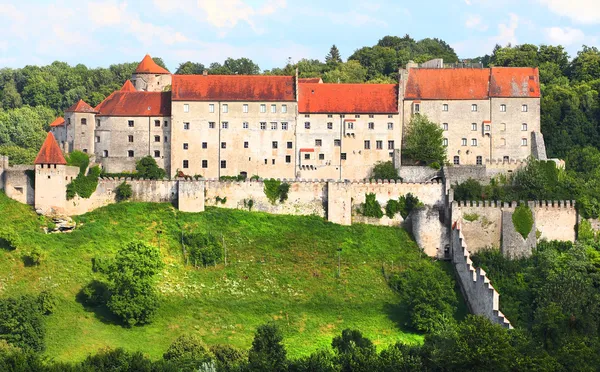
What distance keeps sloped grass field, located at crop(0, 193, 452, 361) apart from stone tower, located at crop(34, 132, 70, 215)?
1.19 m

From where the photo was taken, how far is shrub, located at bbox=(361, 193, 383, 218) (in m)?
85.3

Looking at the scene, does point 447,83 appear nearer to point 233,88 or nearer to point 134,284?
point 233,88

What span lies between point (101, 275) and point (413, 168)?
25.6 m

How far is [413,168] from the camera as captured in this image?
90.4 m

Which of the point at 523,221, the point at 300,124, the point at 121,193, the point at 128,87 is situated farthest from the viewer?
the point at 128,87

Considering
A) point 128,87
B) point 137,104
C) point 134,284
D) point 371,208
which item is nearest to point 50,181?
point 134,284

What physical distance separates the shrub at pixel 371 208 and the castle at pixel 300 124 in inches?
259

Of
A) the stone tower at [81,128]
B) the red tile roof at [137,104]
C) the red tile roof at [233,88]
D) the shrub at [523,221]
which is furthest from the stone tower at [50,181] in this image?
the shrub at [523,221]

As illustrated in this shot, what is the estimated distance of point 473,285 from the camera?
77.7m

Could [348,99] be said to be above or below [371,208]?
above

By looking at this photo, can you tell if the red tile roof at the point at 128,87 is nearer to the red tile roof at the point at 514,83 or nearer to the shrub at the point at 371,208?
the shrub at the point at 371,208

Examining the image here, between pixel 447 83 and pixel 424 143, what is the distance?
655 cm

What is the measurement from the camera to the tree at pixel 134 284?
73.1 m

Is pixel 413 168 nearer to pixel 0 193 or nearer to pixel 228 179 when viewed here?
pixel 228 179
